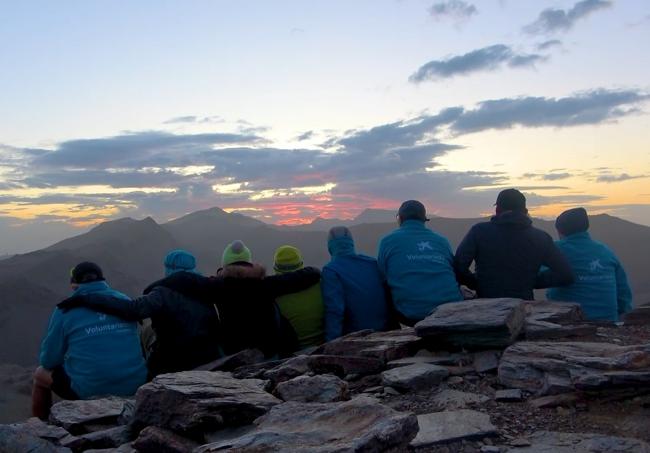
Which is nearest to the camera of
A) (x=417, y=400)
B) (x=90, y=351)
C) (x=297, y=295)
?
(x=417, y=400)

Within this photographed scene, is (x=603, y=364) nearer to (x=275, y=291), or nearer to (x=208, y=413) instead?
(x=208, y=413)

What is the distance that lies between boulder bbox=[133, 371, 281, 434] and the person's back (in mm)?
3154

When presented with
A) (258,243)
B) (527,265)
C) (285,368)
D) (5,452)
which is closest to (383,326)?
(527,265)

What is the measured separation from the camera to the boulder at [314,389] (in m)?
4.64

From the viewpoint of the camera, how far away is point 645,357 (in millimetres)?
4496

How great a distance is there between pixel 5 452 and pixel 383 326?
12.8 feet

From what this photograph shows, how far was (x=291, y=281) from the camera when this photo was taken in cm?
699

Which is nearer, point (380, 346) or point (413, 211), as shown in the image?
point (380, 346)

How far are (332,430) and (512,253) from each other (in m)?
3.77

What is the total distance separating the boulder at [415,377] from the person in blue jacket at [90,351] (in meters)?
2.64

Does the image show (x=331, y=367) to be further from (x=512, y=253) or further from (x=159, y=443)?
(x=512, y=253)

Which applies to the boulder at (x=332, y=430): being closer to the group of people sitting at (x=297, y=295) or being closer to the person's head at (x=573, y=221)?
the group of people sitting at (x=297, y=295)

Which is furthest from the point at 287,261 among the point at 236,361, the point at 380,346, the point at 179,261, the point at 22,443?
the point at 22,443

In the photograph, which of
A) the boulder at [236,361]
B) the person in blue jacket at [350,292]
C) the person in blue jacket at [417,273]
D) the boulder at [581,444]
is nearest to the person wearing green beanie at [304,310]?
the person in blue jacket at [350,292]
